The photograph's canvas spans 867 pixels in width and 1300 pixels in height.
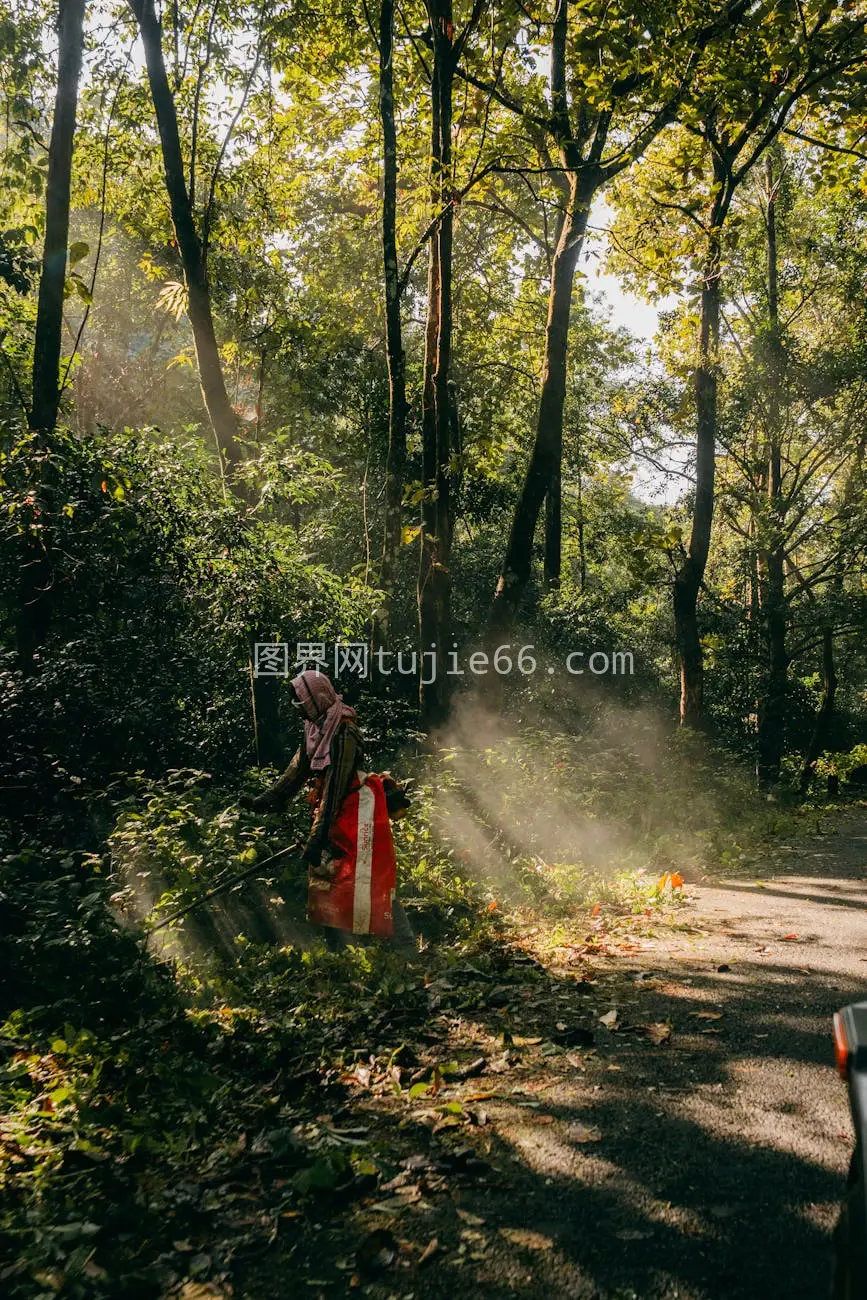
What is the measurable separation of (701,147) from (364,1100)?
615 inches

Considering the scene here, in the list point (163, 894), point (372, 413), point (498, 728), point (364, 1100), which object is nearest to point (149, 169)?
point (372, 413)

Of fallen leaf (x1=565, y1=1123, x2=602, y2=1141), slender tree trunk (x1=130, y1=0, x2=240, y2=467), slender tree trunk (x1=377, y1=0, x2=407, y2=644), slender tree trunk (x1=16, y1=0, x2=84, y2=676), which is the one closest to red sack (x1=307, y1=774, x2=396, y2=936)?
fallen leaf (x1=565, y1=1123, x2=602, y2=1141)

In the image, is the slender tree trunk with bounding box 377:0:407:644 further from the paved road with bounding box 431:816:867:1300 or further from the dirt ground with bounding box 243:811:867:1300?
the paved road with bounding box 431:816:867:1300

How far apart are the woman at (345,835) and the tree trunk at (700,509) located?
14.1 metres

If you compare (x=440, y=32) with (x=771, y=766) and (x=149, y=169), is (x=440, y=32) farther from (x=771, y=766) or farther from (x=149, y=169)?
(x=771, y=766)

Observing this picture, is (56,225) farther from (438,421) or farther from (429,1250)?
(429,1250)

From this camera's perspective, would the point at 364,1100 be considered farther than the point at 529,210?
No

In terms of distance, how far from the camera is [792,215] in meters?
26.4

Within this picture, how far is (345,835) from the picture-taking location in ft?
21.0

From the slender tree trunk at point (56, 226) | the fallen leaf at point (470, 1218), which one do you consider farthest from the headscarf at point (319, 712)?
the slender tree trunk at point (56, 226)

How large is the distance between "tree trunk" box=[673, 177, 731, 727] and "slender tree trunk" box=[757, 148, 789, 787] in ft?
9.95

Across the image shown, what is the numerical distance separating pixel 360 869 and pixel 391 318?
946 centimetres

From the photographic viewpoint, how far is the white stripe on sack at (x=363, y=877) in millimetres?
6352

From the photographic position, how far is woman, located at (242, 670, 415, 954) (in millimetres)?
6359
